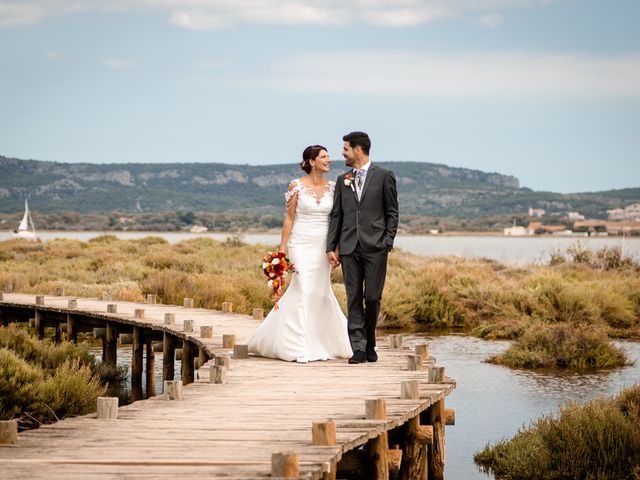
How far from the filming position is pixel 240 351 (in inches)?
487

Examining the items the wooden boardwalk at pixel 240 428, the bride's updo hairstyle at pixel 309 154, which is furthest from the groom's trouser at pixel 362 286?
the bride's updo hairstyle at pixel 309 154

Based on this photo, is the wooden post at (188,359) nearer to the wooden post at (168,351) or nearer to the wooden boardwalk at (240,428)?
the wooden post at (168,351)

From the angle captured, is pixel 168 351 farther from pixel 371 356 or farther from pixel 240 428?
pixel 240 428

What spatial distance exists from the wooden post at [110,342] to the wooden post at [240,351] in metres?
6.43

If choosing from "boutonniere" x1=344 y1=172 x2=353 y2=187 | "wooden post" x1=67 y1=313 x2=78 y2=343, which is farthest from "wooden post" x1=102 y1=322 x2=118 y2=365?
"boutonniere" x1=344 y1=172 x2=353 y2=187

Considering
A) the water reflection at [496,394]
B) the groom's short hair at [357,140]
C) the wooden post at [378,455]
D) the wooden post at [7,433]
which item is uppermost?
the groom's short hair at [357,140]

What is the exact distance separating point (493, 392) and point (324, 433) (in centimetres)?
929

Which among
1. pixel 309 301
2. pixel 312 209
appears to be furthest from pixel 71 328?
pixel 312 209

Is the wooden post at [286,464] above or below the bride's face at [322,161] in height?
below

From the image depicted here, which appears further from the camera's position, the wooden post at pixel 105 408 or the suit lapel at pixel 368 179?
the suit lapel at pixel 368 179

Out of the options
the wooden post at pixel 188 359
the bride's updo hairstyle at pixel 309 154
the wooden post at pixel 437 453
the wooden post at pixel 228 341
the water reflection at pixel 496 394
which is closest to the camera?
the wooden post at pixel 437 453

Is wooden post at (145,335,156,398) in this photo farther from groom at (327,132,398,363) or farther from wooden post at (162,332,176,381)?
groom at (327,132,398,363)

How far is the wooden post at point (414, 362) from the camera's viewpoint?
11383mm

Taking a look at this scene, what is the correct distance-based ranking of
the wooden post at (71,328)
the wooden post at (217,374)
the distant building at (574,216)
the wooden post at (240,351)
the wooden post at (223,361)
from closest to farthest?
1. the wooden post at (217,374)
2. the wooden post at (223,361)
3. the wooden post at (240,351)
4. the wooden post at (71,328)
5. the distant building at (574,216)
